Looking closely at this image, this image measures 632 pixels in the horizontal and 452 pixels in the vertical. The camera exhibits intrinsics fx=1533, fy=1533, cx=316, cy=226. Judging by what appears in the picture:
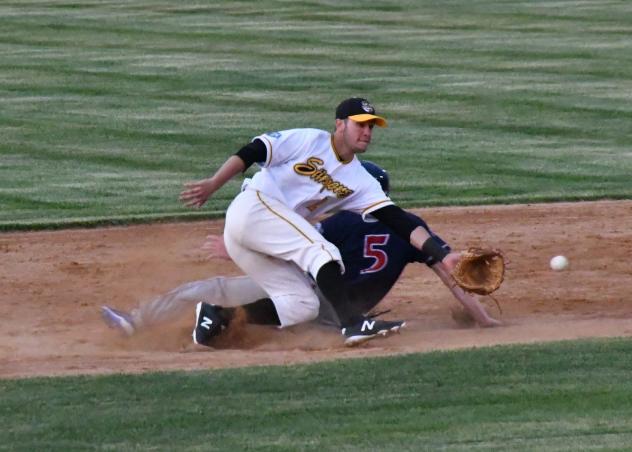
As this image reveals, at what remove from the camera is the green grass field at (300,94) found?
43.3ft

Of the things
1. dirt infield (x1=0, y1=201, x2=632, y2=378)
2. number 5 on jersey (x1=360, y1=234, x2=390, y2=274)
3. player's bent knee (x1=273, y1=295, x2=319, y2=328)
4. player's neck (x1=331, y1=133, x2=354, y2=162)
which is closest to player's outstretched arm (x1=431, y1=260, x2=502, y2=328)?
dirt infield (x1=0, y1=201, x2=632, y2=378)

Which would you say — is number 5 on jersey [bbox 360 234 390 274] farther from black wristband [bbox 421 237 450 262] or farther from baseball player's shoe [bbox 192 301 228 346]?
baseball player's shoe [bbox 192 301 228 346]

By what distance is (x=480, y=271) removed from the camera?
8.09 meters

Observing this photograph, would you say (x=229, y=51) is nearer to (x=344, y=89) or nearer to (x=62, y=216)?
(x=344, y=89)

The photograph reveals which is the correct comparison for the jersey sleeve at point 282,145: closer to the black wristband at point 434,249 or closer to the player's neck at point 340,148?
the player's neck at point 340,148

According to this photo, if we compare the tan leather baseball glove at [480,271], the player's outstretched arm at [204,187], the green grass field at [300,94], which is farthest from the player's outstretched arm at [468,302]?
the green grass field at [300,94]

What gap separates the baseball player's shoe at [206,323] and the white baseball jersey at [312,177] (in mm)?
707

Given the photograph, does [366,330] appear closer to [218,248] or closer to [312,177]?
[312,177]

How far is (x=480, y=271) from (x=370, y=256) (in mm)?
807

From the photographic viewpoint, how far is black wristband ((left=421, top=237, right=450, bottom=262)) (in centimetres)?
797

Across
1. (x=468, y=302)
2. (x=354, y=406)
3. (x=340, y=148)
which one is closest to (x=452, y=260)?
(x=468, y=302)

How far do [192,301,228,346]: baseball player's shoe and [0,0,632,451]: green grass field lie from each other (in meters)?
1.08

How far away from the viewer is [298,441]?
5.94m

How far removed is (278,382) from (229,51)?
15.4 m
